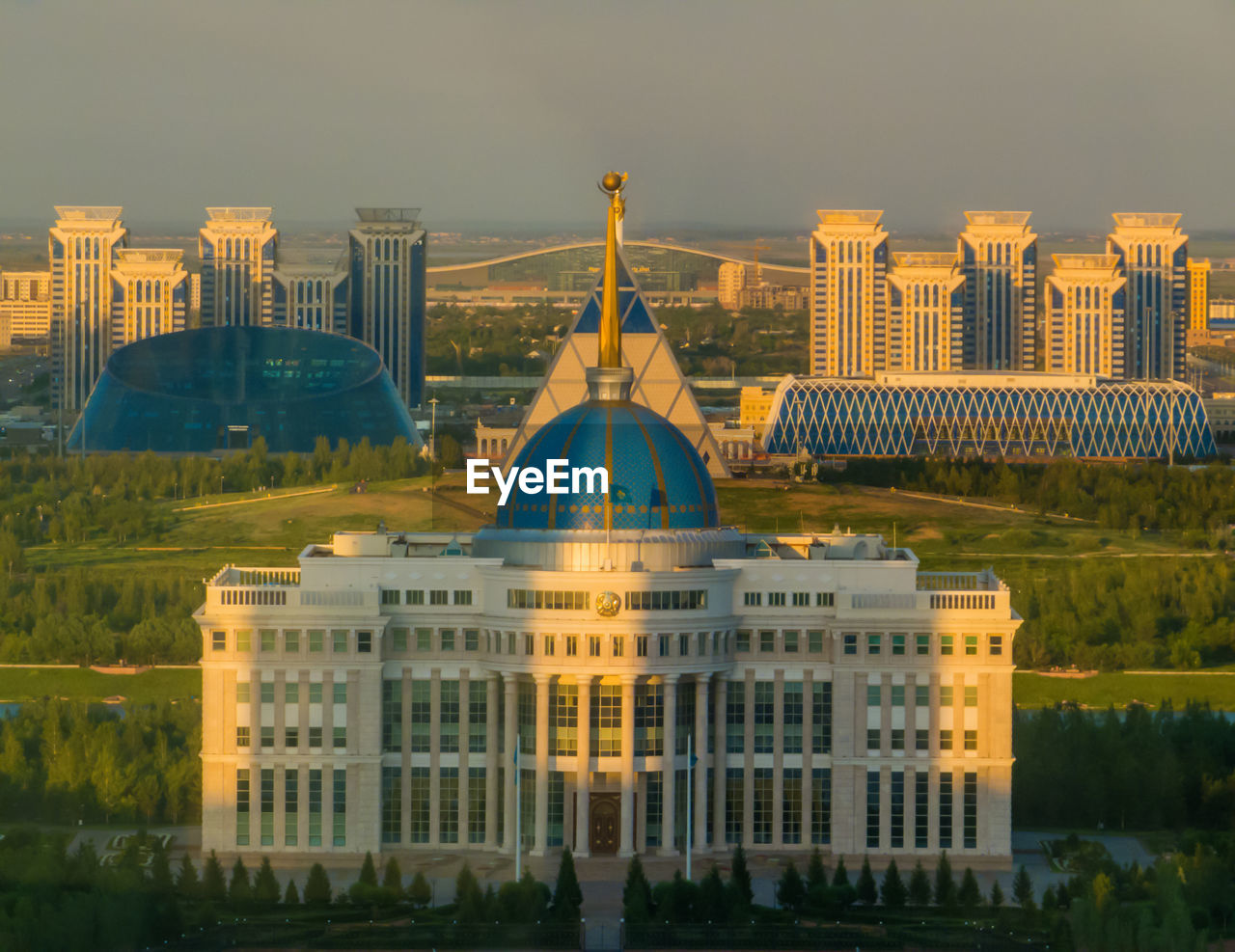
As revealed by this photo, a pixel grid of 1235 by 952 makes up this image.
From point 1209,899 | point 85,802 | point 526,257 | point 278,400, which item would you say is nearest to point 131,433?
point 278,400

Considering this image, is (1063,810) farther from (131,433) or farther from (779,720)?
(131,433)

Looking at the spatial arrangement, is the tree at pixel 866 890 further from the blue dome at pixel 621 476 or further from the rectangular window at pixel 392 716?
the rectangular window at pixel 392 716

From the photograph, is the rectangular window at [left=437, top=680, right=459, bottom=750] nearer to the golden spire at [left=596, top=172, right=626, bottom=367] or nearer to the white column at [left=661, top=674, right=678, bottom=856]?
the white column at [left=661, top=674, right=678, bottom=856]

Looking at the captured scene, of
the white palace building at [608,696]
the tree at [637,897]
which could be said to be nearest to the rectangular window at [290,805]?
the white palace building at [608,696]

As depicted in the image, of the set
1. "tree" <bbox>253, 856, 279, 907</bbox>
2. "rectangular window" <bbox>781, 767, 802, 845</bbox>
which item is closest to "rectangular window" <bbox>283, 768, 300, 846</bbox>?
"tree" <bbox>253, 856, 279, 907</bbox>

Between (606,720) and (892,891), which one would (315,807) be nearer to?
(606,720)

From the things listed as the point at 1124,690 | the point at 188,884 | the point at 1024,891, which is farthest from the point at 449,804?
the point at 1124,690
